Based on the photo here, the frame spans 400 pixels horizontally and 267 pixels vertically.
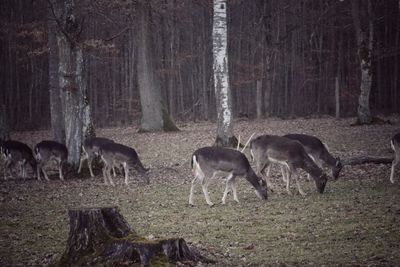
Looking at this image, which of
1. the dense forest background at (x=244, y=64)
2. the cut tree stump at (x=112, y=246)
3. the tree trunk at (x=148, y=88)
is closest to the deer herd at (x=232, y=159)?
the cut tree stump at (x=112, y=246)

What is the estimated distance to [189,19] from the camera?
46.8m

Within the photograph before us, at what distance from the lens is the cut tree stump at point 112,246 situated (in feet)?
26.1

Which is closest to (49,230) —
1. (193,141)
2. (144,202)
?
(144,202)

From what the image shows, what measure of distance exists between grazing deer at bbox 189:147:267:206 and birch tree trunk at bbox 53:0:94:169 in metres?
5.80

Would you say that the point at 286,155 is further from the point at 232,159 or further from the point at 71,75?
the point at 71,75

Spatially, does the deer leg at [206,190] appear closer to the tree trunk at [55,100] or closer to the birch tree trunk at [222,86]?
the birch tree trunk at [222,86]

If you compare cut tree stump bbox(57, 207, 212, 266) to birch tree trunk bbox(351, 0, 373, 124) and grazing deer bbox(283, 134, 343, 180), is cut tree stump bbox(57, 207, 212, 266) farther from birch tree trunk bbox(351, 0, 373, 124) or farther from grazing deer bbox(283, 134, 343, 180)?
birch tree trunk bbox(351, 0, 373, 124)

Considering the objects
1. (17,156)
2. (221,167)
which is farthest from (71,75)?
A: (221,167)

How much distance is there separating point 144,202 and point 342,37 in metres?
33.9

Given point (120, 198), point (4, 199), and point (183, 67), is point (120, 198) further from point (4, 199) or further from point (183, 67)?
point (183, 67)

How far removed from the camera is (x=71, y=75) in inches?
728

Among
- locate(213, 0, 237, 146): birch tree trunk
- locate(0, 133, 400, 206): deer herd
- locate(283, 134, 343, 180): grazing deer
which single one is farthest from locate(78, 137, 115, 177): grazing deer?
locate(283, 134, 343, 180): grazing deer

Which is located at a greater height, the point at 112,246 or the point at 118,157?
the point at 118,157

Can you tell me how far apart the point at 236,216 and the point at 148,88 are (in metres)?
19.8
